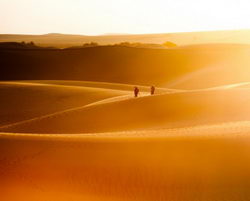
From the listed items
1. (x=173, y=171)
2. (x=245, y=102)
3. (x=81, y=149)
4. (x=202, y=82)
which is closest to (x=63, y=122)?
(x=245, y=102)

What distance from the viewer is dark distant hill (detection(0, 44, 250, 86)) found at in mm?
54562

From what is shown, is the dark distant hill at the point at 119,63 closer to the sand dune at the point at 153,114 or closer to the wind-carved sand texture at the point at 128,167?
the sand dune at the point at 153,114

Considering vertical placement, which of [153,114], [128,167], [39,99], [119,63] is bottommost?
[128,167]

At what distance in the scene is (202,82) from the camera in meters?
46.2

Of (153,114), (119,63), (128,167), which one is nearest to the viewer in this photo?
(128,167)

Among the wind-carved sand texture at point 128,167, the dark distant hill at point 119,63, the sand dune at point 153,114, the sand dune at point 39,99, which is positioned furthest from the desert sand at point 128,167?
the dark distant hill at point 119,63

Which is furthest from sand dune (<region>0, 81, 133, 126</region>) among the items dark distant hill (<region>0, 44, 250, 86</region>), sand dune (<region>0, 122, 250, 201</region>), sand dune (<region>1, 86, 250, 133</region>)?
sand dune (<region>0, 122, 250, 201</region>)

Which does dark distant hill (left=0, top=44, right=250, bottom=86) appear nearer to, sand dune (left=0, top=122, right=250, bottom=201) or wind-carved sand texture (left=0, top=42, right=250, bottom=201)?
wind-carved sand texture (left=0, top=42, right=250, bottom=201)

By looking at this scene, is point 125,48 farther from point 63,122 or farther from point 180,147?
point 180,147

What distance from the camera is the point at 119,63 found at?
5916 cm

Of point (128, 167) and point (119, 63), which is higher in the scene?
point (119, 63)

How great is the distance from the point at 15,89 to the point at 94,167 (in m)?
28.3

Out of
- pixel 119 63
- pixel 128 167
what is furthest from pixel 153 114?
pixel 119 63

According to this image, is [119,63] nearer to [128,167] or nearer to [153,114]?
[153,114]
